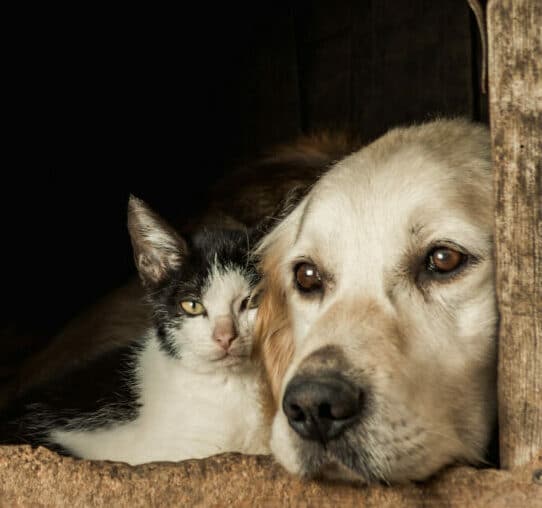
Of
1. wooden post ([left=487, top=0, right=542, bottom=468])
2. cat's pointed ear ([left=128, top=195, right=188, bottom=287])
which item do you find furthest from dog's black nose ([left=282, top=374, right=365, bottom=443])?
cat's pointed ear ([left=128, top=195, right=188, bottom=287])

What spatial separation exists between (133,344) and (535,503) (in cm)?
185

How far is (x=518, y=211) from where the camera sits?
175 centimetres

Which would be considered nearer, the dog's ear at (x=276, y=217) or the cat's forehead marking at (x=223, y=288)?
the cat's forehead marking at (x=223, y=288)

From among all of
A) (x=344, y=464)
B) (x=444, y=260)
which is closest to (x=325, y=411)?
(x=344, y=464)

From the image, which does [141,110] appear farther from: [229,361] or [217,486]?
[217,486]

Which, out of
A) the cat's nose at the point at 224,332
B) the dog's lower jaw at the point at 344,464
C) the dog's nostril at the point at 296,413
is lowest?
the cat's nose at the point at 224,332

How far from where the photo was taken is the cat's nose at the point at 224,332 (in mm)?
2621

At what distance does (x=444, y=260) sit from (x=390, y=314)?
0.65 feet

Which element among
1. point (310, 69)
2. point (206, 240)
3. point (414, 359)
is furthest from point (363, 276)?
point (310, 69)

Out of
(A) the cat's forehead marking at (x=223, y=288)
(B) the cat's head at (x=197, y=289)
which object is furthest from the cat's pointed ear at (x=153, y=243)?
(A) the cat's forehead marking at (x=223, y=288)

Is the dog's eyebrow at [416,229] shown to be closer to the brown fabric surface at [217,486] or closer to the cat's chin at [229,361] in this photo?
the brown fabric surface at [217,486]

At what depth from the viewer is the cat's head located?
8.74 feet

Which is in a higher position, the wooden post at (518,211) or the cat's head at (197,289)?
the wooden post at (518,211)

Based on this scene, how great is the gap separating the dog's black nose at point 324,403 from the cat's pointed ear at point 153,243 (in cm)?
103
